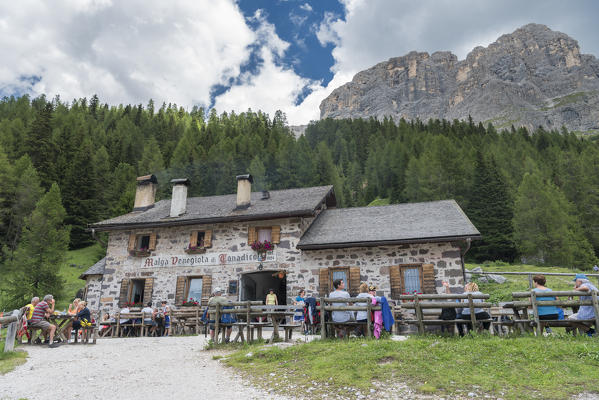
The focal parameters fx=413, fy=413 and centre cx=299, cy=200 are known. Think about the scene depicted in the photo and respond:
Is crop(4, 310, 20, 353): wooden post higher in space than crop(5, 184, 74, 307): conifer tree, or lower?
lower

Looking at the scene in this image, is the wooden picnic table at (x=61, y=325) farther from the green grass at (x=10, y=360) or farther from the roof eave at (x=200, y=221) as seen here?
the roof eave at (x=200, y=221)

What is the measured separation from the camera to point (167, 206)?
70.4ft

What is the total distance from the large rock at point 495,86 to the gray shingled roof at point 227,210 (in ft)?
416

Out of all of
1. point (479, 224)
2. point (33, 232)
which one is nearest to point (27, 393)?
point (33, 232)

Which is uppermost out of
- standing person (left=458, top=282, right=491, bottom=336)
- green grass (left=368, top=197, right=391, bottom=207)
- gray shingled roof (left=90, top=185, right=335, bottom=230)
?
green grass (left=368, top=197, right=391, bottom=207)

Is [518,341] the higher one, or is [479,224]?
[479,224]

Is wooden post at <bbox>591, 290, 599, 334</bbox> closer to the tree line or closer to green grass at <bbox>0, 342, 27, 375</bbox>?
green grass at <bbox>0, 342, 27, 375</bbox>

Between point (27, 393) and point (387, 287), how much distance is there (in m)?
11.5

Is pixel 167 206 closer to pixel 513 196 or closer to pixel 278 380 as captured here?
pixel 278 380

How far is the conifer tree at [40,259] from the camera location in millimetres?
26266

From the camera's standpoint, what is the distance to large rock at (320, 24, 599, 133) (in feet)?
458

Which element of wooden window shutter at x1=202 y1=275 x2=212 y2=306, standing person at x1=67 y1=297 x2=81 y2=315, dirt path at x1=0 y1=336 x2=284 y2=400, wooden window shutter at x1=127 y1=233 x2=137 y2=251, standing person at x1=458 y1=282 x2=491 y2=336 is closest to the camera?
dirt path at x1=0 y1=336 x2=284 y2=400

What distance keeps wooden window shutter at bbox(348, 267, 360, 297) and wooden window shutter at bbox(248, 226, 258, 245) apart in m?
4.39

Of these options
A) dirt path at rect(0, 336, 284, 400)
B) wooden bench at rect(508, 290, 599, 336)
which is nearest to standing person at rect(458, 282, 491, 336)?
wooden bench at rect(508, 290, 599, 336)
